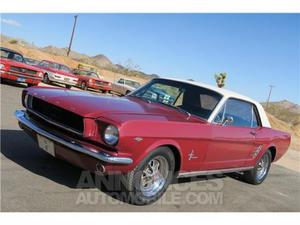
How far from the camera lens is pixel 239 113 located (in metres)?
7.14

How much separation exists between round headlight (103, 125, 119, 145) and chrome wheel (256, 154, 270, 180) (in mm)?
4064

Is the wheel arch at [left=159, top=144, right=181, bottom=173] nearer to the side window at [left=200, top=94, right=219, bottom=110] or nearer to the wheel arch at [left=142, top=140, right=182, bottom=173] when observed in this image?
the wheel arch at [left=142, top=140, right=182, bottom=173]

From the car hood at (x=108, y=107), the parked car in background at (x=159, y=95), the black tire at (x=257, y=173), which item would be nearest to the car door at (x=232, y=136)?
the car hood at (x=108, y=107)

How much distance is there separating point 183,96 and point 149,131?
1.78 meters

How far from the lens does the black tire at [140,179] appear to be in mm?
4939

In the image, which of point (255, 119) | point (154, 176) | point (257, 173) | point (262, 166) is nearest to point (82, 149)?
point (154, 176)

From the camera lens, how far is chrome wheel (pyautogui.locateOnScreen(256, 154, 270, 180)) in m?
8.04

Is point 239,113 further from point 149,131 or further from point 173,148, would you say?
point 149,131

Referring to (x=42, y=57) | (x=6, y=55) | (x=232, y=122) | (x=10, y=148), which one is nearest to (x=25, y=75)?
(x=6, y=55)

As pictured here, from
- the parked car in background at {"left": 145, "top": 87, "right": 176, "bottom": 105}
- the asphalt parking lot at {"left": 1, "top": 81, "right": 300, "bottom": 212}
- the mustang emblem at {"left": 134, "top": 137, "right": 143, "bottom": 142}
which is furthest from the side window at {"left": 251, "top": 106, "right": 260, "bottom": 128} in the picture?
the mustang emblem at {"left": 134, "top": 137, "right": 143, "bottom": 142}

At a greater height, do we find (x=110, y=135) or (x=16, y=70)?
(x=110, y=135)

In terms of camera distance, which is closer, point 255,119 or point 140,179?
point 140,179

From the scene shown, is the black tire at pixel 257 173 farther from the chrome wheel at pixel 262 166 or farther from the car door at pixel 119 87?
the car door at pixel 119 87
